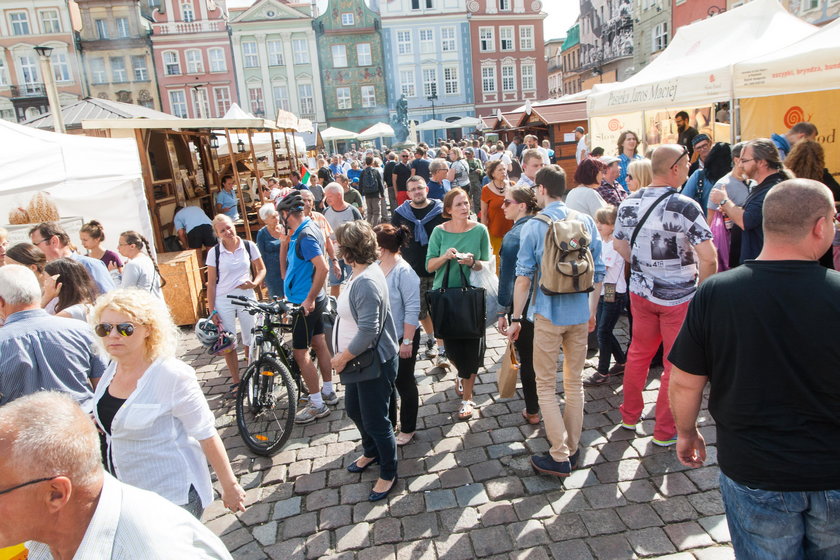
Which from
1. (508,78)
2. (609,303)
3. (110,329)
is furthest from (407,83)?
(110,329)

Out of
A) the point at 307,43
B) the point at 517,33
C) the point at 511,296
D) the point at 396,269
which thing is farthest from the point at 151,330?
the point at 517,33

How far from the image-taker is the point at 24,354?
9.16 ft

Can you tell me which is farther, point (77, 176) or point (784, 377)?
point (77, 176)

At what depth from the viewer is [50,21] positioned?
133 feet

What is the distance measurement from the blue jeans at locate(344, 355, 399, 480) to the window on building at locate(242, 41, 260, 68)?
1893 inches

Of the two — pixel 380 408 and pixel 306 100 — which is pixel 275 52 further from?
pixel 380 408

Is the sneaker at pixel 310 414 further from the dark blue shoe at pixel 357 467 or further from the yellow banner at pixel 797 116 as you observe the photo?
the yellow banner at pixel 797 116

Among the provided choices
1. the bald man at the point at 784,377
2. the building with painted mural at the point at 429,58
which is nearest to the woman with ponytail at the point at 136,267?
the bald man at the point at 784,377

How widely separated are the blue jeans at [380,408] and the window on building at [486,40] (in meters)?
49.9

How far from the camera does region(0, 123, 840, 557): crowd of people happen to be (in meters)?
1.84

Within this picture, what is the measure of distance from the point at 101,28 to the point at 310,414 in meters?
49.5

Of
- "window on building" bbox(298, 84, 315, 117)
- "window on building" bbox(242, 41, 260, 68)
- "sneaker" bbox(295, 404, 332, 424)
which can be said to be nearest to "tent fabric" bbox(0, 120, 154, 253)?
"sneaker" bbox(295, 404, 332, 424)

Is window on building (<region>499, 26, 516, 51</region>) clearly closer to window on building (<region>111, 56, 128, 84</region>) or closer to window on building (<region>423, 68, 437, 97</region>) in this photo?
window on building (<region>423, 68, 437, 97</region>)

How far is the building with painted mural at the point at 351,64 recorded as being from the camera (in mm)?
46469
